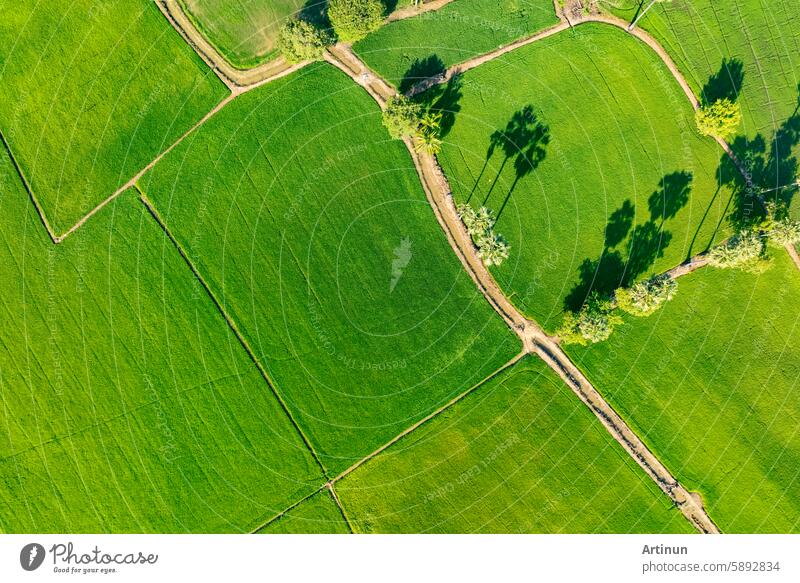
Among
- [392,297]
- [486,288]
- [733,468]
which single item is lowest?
[733,468]

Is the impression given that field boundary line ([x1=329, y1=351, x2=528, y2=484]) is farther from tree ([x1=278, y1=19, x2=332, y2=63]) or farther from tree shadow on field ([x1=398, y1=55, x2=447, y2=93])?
tree ([x1=278, y1=19, x2=332, y2=63])

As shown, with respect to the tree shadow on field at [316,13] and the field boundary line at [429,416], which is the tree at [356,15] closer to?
the tree shadow on field at [316,13]

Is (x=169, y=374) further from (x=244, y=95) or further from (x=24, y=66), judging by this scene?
(x=24, y=66)

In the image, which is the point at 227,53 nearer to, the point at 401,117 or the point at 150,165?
the point at 150,165

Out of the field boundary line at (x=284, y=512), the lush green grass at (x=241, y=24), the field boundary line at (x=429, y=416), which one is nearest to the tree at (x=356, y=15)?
the lush green grass at (x=241, y=24)
